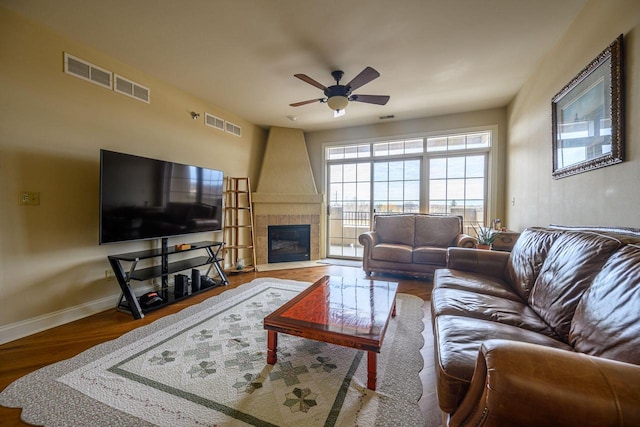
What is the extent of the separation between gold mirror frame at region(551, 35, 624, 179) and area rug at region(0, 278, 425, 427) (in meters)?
1.84

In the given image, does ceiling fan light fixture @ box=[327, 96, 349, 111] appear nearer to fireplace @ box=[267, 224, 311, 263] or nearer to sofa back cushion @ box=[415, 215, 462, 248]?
sofa back cushion @ box=[415, 215, 462, 248]

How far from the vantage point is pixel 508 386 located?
68 centimetres

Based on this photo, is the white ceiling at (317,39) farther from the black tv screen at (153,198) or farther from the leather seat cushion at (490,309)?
the leather seat cushion at (490,309)

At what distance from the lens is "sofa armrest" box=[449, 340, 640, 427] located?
0.61 meters

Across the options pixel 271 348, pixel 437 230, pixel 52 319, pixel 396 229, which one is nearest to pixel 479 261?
pixel 437 230

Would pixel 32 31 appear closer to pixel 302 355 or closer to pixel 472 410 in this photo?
pixel 302 355

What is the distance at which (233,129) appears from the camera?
14.0 feet

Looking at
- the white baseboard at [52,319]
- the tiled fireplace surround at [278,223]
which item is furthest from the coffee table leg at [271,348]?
the tiled fireplace surround at [278,223]

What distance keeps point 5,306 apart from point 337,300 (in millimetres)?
2664

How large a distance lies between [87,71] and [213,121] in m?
1.56

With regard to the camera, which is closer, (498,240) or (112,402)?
(112,402)

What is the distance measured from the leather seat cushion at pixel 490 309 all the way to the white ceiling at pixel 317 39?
2188 millimetres

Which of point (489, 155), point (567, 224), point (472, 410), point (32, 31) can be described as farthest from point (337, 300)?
point (489, 155)

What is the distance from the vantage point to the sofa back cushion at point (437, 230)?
12.6 feet
